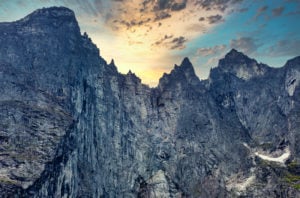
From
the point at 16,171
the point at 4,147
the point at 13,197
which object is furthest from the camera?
the point at 4,147

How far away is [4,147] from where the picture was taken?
199 m

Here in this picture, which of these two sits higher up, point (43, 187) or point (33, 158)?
point (33, 158)

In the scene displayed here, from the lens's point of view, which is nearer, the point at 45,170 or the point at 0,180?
the point at 0,180

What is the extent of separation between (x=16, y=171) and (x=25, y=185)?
938 cm

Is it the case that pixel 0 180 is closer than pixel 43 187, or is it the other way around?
pixel 0 180

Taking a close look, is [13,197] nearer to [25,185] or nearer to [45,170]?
[25,185]

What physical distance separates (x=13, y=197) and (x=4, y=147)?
37174 millimetres

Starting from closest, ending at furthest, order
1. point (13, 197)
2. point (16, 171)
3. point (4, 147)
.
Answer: point (13, 197) < point (16, 171) < point (4, 147)

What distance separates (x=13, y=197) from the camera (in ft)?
563

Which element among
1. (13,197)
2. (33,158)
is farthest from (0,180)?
(33,158)

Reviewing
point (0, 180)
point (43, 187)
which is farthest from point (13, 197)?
point (43, 187)

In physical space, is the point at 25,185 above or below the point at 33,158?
below

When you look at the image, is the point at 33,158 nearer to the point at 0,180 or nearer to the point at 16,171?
the point at 16,171

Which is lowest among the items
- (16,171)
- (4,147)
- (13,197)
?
(13,197)
